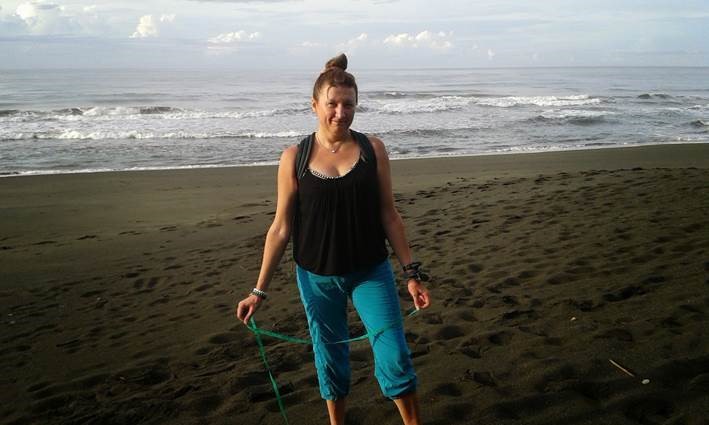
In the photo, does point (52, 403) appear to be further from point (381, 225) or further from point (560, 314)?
point (560, 314)

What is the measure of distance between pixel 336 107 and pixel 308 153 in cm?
24

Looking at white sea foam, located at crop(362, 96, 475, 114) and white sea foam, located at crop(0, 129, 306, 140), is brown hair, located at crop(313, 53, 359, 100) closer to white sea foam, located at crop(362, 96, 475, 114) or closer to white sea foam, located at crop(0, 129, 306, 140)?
white sea foam, located at crop(0, 129, 306, 140)

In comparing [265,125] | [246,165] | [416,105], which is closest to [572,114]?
[416,105]

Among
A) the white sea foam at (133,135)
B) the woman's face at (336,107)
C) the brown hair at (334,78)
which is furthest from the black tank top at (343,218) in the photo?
the white sea foam at (133,135)

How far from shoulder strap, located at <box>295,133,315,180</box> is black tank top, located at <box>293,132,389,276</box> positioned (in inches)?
0.9

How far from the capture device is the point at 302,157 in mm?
2518

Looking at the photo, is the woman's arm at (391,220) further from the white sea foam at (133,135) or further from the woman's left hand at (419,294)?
the white sea foam at (133,135)

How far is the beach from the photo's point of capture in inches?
126

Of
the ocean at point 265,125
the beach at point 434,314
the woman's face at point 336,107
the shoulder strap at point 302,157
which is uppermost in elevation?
the woman's face at point 336,107

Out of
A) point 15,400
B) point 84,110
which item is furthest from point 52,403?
point 84,110

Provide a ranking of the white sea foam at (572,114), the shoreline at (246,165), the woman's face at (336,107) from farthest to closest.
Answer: the white sea foam at (572,114) < the shoreline at (246,165) < the woman's face at (336,107)

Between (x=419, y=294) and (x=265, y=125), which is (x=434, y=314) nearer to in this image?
(x=419, y=294)

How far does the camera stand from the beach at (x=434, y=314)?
3.21 meters

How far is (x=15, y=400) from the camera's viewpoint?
368cm
